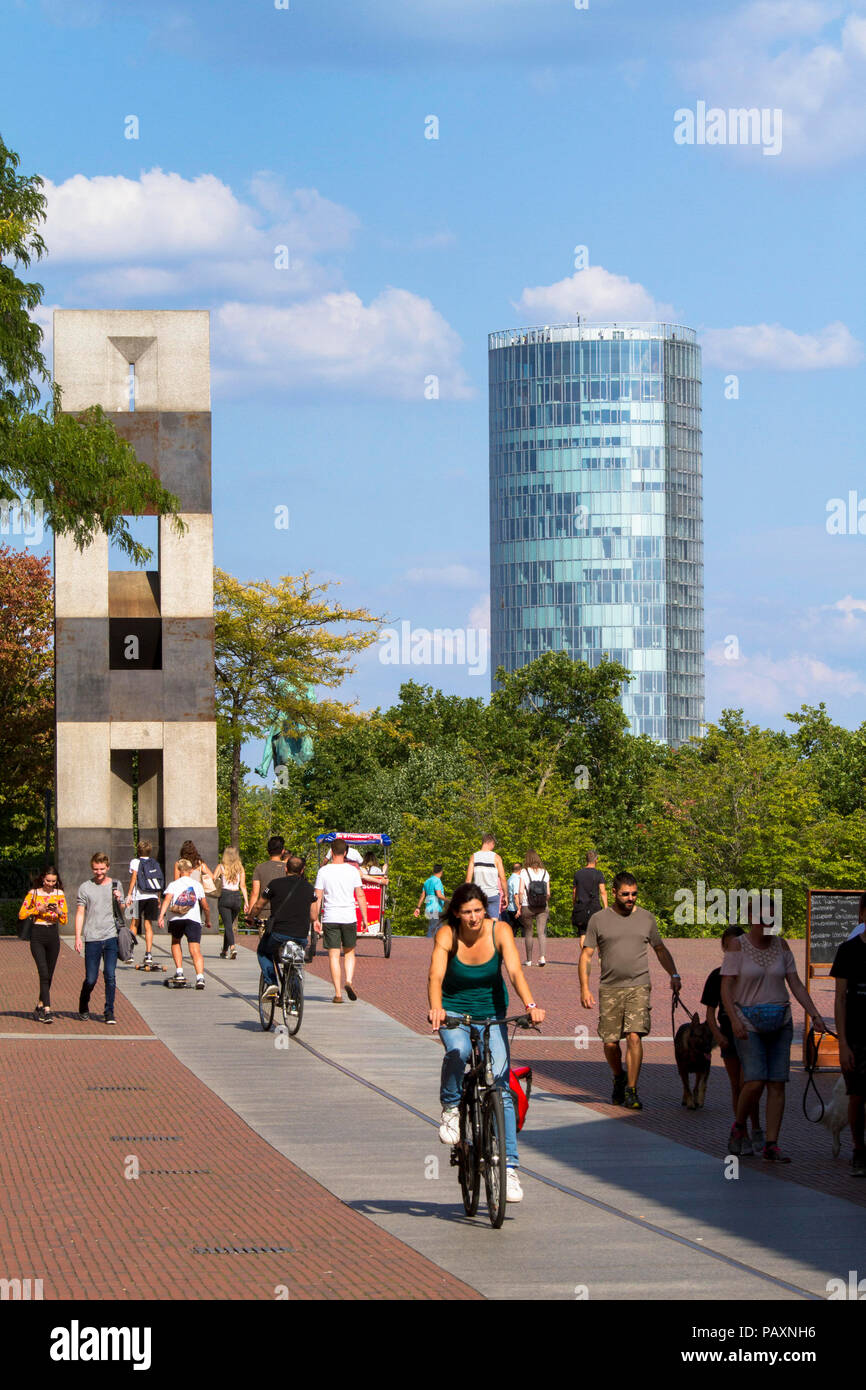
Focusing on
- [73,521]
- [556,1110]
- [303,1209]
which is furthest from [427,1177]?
[73,521]

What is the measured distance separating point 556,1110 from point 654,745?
7205 cm

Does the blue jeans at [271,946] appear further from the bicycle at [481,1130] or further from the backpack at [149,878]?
the bicycle at [481,1130]

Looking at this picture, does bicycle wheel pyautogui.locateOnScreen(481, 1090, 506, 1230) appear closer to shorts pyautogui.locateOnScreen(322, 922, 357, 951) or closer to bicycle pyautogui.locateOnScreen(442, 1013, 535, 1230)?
bicycle pyautogui.locateOnScreen(442, 1013, 535, 1230)

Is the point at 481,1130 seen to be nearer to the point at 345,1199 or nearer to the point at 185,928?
the point at 345,1199

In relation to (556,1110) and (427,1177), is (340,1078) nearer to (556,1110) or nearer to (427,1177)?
(556,1110)

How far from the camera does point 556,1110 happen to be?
13336 mm

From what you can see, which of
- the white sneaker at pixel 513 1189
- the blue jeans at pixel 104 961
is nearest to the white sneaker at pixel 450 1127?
the white sneaker at pixel 513 1189

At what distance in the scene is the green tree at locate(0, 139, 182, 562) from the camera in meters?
23.5

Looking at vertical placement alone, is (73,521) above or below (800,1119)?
above

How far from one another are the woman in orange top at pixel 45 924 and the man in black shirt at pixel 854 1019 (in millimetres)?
10216

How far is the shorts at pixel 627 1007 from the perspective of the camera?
43.7ft

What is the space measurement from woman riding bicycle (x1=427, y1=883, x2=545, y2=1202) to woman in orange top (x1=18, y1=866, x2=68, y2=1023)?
10.2 m

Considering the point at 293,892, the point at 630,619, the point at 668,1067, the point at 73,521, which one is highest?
the point at 630,619
